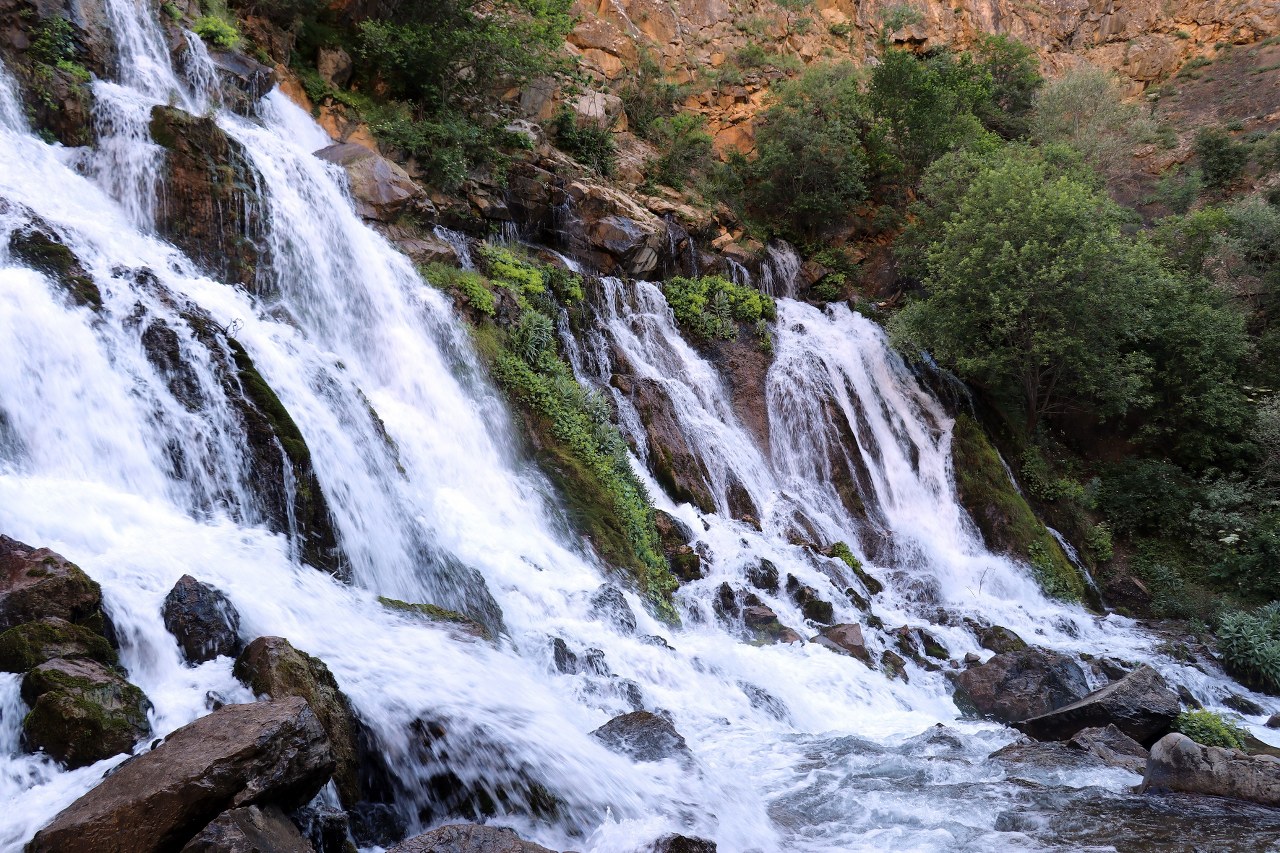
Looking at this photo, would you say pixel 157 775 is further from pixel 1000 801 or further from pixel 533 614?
pixel 1000 801

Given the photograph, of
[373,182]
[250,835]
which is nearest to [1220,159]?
[373,182]

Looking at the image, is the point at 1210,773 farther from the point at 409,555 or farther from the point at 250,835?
the point at 409,555

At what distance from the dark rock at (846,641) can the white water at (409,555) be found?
0.36 metres

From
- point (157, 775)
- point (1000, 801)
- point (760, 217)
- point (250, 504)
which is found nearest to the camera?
point (157, 775)

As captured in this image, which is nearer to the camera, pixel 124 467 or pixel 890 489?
pixel 124 467

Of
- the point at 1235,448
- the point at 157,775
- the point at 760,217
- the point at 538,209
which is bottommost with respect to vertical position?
the point at 157,775

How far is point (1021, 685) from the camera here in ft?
33.5

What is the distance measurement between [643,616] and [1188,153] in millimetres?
37385

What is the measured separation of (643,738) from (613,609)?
306 cm

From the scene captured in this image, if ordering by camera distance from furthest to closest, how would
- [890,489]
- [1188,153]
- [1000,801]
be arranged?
[1188,153] → [890,489] → [1000,801]

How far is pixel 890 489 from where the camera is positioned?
1773 cm

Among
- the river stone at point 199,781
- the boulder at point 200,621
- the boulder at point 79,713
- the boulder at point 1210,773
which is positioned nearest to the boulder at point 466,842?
the river stone at point 199,781

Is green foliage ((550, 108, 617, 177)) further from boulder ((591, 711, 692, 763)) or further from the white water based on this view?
boulder ((591, 711, 692, 763))

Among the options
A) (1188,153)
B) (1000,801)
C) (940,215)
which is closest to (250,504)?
(1000,801)
